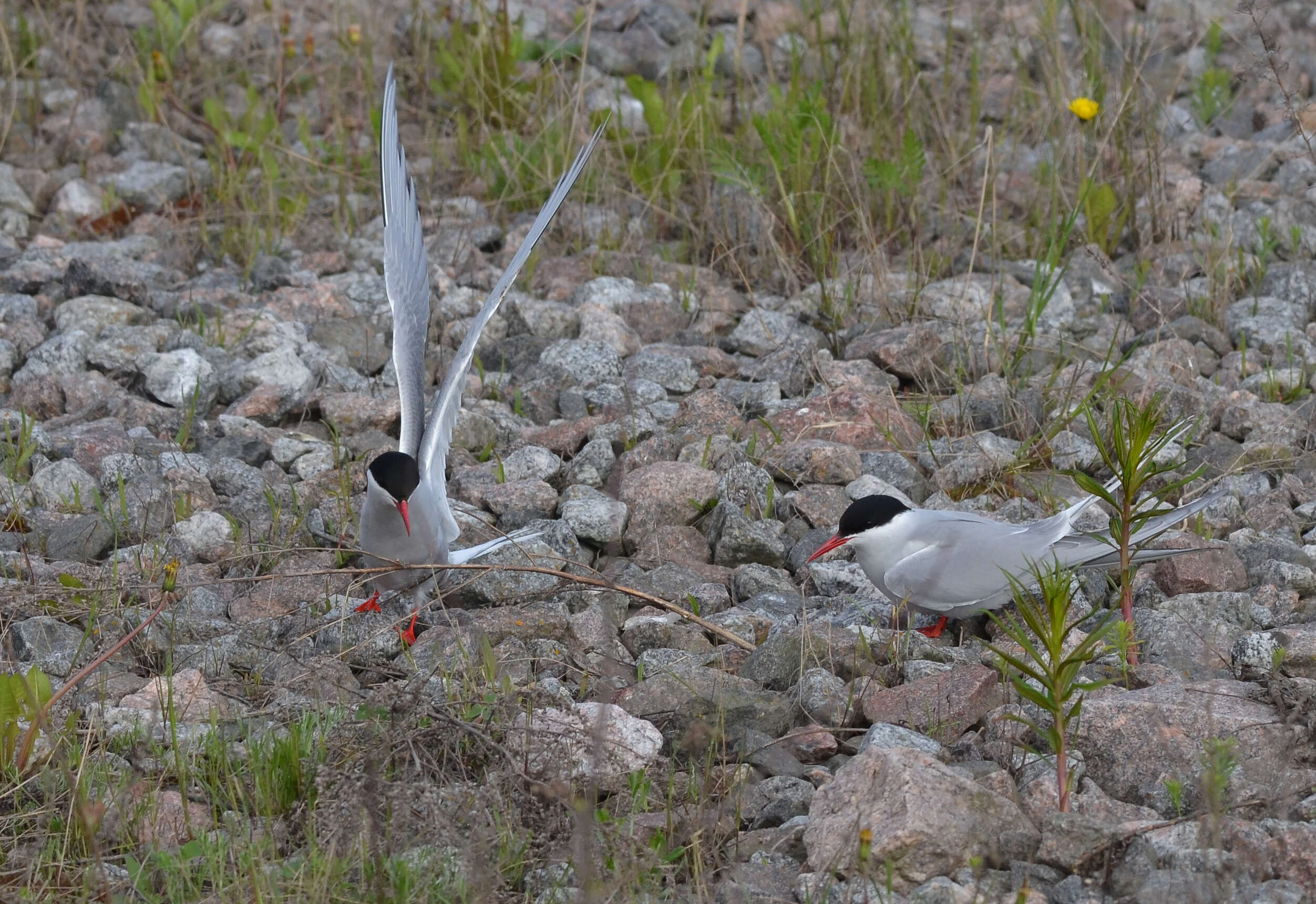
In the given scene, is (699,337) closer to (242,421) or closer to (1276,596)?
(242,421)

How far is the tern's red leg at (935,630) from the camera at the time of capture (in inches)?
147

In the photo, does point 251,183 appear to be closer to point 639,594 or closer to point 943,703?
point 639,594

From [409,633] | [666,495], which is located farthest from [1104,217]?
[409,633]

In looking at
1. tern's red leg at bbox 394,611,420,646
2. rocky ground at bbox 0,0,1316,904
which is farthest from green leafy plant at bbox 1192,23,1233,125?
tern's red leg at bbox 394,611,420,646

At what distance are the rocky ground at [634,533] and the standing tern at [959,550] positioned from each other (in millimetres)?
148

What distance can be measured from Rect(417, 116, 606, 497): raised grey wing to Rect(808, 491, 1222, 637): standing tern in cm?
112

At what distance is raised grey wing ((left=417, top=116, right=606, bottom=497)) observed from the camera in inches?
157

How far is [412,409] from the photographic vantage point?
4.06m

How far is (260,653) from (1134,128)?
178 inches

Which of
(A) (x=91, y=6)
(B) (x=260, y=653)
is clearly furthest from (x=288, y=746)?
(A) (x=91, y=6)

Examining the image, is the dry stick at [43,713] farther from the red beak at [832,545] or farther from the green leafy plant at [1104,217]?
the green leafy plant at [1104,217]

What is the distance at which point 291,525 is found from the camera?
159 inches

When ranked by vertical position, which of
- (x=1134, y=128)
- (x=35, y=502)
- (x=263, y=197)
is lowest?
(x=35, y=502)

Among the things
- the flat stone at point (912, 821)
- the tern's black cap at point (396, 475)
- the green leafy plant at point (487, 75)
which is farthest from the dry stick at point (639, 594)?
the green leafy plant at point (487, 75)
